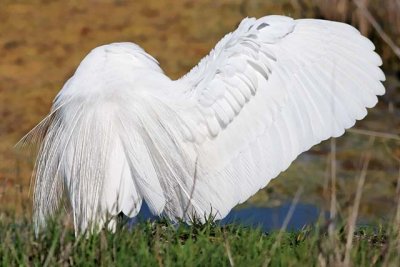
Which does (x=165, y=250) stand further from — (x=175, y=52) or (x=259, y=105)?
(x=175, y=52)

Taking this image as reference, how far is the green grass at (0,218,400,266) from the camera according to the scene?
3.23 meters

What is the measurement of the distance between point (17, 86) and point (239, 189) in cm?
579

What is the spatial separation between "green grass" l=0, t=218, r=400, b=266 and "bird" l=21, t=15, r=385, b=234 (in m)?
0.16

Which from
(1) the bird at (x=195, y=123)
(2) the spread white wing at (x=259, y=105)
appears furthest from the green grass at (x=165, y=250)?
(2) the spread white wing at (x=259, y=105)

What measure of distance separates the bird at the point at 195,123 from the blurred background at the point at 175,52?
2.86 m

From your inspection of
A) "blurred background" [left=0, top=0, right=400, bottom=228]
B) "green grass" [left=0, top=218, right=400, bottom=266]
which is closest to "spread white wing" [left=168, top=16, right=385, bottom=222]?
"green grass" [left=0, top=218, right=400, bottom=266]

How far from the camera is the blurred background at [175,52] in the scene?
25.0ft

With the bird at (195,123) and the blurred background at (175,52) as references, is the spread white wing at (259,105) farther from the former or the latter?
the blurred background at (175,52)

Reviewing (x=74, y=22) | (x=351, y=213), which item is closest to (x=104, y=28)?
(x=74, y=22)

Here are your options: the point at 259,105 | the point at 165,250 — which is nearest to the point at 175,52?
the point at 259,105

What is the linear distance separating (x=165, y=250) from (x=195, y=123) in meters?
0.52

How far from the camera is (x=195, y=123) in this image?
3809 mm

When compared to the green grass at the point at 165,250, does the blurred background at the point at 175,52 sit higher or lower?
higher

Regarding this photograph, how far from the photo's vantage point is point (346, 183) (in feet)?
24.6
